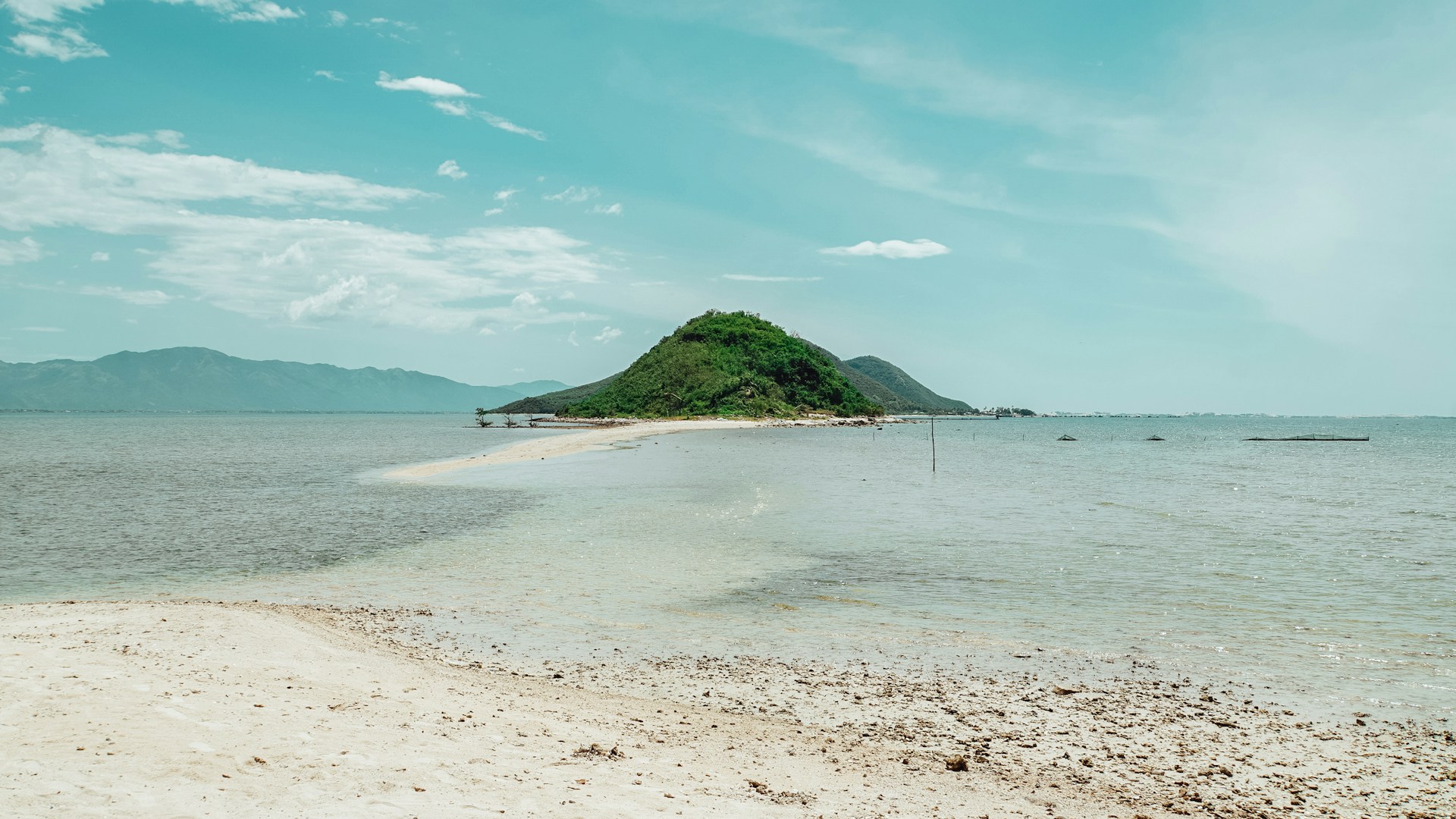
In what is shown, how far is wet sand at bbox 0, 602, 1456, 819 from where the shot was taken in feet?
22.0

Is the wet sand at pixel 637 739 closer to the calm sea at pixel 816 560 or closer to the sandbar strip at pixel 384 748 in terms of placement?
the sandbar strip at pixel 384 748

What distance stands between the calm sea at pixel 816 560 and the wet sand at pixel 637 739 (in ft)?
6.00

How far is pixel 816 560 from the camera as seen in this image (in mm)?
21516

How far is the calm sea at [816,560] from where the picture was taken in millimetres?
13438

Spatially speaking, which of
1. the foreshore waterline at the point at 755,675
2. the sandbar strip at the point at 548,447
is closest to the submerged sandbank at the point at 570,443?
the sandbar strip at the point at 548,447

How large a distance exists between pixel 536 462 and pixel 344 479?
48.2ft

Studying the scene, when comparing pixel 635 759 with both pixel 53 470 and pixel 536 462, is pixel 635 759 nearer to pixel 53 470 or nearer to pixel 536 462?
pixel 536 462

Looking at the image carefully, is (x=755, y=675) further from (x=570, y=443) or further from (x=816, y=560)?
(x=570, y=443)

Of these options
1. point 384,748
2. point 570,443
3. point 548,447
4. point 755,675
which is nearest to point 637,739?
point 384,748

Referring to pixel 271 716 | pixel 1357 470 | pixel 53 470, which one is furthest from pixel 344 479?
pixel 1357 470

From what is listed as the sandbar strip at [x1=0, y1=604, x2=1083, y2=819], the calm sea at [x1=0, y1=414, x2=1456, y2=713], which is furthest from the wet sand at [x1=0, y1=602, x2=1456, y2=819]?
the calm sea at [x1=0, y1=414, x2=1456, y2=713]

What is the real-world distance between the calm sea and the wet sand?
6.00ft

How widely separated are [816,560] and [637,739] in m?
13.5

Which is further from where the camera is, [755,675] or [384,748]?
[755,675]
